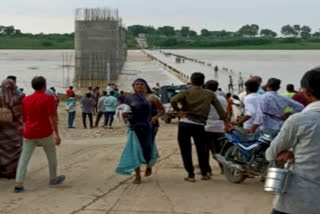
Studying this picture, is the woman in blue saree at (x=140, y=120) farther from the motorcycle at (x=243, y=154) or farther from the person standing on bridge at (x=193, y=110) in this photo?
the motorcycle at (x=243, y=154)

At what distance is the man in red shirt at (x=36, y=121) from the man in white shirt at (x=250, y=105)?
246cm

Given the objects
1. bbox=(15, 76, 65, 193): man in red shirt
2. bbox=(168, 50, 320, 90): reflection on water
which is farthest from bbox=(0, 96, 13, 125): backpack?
bbox=(168, 50, 320, 90): reflection on water

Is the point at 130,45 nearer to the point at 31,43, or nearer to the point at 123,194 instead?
the point at 31,43

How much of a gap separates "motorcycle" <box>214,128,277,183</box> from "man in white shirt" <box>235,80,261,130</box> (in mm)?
209

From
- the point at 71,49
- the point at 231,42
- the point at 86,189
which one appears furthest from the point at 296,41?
the point at 86,189

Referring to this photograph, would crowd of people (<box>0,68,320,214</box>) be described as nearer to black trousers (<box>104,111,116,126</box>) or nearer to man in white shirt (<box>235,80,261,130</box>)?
man in white shirt (<box>235,80,261,130</box>)

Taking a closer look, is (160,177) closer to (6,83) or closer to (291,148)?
(6,83)

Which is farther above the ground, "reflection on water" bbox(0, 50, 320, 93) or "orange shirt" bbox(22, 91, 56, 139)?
"orange shirt" bbox(22, 91, 56, 139)

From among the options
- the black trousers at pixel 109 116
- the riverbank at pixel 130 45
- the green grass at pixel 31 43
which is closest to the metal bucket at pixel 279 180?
the black trousers at pixel 109 116

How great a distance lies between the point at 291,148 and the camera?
3.94 meters

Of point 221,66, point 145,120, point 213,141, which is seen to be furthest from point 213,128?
point 221,66

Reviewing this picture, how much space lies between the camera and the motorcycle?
25.9ft

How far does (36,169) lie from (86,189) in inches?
72.9

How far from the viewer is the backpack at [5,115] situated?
8.34 metres
